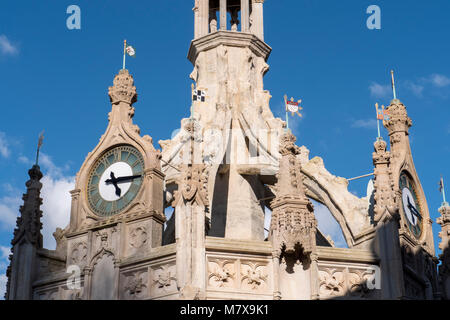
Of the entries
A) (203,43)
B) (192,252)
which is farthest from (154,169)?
(203,43)

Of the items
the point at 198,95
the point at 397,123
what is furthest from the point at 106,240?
the point at 397,123

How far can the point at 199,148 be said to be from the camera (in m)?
26.9

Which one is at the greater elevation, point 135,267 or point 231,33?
point 231,33

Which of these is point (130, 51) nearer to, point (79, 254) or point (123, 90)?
point (123, 90)

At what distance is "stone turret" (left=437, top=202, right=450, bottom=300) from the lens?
30281mm

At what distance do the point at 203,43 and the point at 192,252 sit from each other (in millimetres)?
10610

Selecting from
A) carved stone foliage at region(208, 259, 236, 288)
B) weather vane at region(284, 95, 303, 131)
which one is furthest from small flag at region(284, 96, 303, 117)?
carved stone foliage at region(208, 259, 236, 288)

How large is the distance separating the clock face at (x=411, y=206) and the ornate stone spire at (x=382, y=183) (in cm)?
195

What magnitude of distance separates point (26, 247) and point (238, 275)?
6.82 metres
